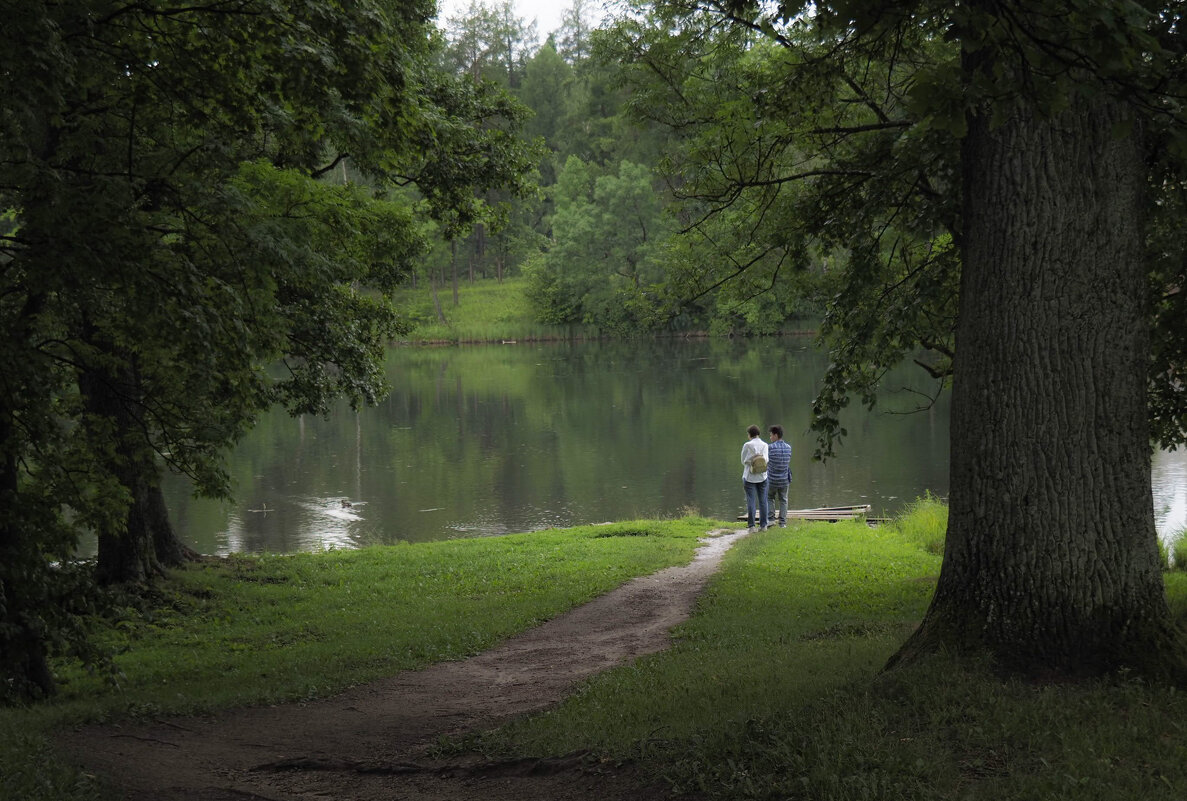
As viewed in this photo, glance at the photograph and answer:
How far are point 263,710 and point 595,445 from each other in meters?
25.4

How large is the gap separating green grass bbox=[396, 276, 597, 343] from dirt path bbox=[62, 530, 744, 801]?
62912 mm

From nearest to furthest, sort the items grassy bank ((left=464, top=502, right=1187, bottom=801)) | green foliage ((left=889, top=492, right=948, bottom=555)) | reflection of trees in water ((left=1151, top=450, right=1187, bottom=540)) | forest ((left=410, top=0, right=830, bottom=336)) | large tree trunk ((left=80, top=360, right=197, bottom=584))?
grassy bank ((left=464, top=502, right=1187, bottom=801)) → large tree trunk ((left=80, top=360, right=197, bottom=584)) → green foliage ((left=889, top=492, right=948, bottom=555)) → reflection of trees in water ((left=1151, top=450, right=1187, bottom=540)) → forest ((left=410, top=0, right=830, bottom=336))

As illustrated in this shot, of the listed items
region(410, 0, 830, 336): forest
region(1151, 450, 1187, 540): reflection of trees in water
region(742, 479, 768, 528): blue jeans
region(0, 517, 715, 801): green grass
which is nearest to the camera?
region(0, 517, 715, 801): green grass

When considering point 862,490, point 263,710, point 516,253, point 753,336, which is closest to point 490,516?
point 862,490

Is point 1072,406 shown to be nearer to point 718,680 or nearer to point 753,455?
point 718,680

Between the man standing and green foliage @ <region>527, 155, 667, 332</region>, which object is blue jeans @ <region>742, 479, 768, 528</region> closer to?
the man standing

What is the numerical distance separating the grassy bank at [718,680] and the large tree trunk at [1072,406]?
39 centimetres

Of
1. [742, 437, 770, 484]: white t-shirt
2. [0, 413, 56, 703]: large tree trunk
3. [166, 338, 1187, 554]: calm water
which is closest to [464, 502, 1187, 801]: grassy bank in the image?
[0, 413, 56, 703]: large tree trunk

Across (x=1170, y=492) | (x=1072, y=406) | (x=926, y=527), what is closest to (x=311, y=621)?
(x=1072, y=406)

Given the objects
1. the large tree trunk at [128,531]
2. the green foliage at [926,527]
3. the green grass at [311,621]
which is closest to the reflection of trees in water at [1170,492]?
the green foliage at [926,527]

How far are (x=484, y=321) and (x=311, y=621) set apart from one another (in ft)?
210

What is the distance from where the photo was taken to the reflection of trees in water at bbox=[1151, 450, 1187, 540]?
19.0m

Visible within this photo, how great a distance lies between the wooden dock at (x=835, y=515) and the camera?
763 inches

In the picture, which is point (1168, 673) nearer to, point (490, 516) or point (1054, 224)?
point (1054, 224)
